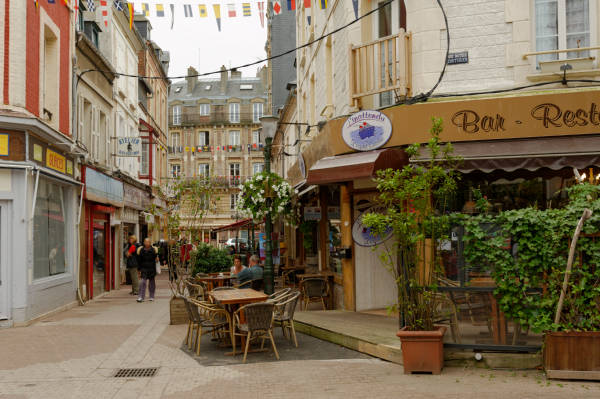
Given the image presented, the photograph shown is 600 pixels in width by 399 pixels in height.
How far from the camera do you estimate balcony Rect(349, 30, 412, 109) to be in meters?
9.94

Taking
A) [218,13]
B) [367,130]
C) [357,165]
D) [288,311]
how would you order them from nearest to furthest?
[288,311]
[357,165]
[367,130]
[218,13]

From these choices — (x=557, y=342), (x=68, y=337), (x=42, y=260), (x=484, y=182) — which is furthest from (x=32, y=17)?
(x=557, y=342)

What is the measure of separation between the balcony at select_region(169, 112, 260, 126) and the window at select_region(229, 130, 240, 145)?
0.89 metres

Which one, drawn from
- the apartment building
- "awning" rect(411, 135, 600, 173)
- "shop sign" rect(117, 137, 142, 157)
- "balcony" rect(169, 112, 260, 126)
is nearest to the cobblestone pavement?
"awning" rect(411, 135, 600, 173)

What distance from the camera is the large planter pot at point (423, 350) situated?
6934mm

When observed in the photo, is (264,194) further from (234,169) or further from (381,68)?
(234,169)

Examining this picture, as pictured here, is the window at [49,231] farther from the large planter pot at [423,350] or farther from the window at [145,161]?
the window at [145,161]

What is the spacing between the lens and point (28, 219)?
1156 cm

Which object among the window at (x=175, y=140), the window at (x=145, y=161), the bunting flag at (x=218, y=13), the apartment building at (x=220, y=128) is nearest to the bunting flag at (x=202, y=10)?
the bunting flag at (x=218, y=13)

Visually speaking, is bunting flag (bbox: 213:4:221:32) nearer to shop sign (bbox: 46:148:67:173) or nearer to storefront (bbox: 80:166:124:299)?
shop sign (bbox: 46:148:67:173)

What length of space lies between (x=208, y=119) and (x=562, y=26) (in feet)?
172

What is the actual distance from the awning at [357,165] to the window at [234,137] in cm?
4884

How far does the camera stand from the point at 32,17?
11938 millimetres

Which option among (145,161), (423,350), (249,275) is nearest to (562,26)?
(423,350)
